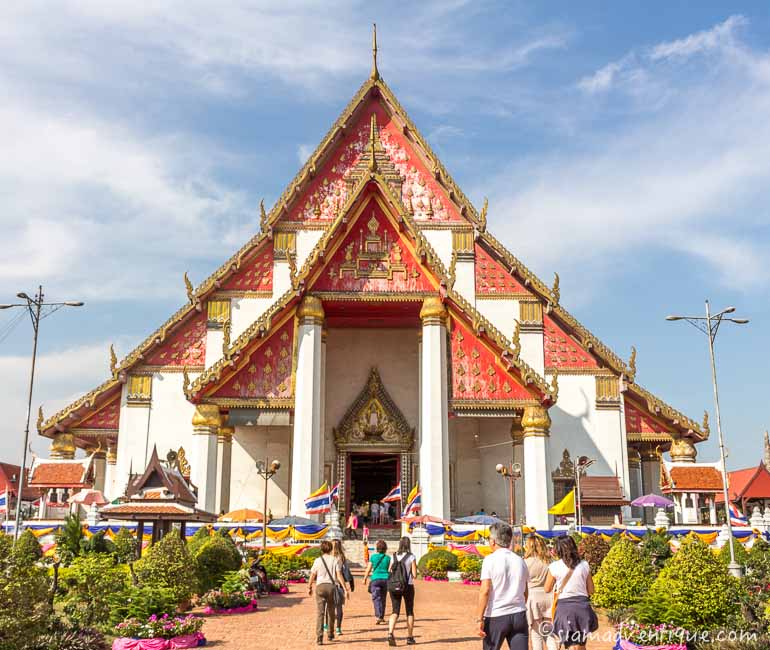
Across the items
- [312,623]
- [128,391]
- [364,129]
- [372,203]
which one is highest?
[364,129]

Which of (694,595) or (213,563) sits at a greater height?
(213,563)

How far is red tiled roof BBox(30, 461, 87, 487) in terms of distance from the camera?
2342 centimetres

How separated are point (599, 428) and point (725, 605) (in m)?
16.4

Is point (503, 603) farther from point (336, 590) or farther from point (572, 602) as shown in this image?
point (336, 590)

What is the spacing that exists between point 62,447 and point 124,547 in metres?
8.53

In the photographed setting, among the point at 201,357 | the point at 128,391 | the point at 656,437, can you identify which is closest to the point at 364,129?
the point at 201,357

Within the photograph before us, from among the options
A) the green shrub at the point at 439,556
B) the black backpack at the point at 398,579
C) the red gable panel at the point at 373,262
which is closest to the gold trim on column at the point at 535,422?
the red gable panel at the point at 373,262

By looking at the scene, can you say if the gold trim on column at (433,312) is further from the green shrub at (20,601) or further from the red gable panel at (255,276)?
the green shrub at (20,601)

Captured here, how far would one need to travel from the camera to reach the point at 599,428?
25.2 meters

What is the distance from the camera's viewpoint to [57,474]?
23.6 m

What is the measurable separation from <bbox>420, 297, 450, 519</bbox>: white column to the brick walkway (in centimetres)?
617

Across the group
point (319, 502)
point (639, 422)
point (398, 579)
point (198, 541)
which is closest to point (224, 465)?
point (319, 502)

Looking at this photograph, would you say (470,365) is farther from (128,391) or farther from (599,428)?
(128,391)

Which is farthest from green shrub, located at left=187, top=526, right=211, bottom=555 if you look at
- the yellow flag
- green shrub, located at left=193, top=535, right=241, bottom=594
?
the yellow flag
